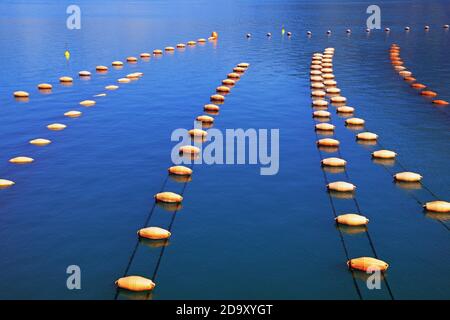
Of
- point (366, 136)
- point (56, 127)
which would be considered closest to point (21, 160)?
point (56, 127)

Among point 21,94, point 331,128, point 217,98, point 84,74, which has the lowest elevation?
point 331,128

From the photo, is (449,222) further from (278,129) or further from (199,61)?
(199,61)

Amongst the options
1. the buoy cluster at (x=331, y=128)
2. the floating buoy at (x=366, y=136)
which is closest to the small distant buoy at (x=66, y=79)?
the buoy cluster at (x=331, y=128)

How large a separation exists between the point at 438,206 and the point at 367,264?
11.7 meters

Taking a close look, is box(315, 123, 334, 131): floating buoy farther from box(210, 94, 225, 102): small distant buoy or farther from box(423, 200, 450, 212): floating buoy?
box(423, 200, 450, 212): floating buoy

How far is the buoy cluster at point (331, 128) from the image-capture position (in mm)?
33969

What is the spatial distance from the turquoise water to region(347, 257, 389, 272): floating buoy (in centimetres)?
72

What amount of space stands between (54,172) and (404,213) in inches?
1175

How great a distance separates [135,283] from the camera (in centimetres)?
3162

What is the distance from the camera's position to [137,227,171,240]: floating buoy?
37.8 metres

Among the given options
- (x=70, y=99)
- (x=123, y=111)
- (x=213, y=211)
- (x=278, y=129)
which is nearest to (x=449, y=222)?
(x=213, y=211)

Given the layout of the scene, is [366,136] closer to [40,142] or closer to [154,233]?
[154,233]

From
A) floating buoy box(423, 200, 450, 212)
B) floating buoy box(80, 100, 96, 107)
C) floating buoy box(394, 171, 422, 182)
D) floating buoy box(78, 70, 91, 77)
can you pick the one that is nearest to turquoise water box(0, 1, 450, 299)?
floating buoy box(423, 200, 450, 212)

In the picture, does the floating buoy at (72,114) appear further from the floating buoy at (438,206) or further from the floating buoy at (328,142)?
the floating buoy at (438,206)
